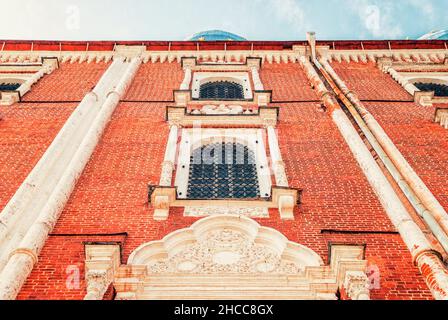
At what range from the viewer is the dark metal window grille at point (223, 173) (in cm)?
1040

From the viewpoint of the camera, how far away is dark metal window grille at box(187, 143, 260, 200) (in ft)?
34.1

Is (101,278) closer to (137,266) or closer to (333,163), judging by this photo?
(137,266)

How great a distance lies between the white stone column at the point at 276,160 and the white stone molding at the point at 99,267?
3.60 metres

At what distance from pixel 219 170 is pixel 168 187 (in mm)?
2060

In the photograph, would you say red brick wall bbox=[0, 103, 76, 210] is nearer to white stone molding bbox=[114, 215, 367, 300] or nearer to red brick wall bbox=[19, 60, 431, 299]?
red brick wall bbox=[19, 60, 431, 299]

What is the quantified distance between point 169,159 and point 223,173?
3.90 feet

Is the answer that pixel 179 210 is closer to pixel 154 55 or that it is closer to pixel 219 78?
pixel 219 78

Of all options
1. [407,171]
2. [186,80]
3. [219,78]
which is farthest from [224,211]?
[219,78]

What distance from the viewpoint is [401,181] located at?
946 cm

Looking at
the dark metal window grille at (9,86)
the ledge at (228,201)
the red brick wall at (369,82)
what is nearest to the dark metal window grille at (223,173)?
the ledge at (228,201)

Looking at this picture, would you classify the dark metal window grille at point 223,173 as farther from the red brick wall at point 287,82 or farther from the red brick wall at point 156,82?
the red brick wall at point 156,82

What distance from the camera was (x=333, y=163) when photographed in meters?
10.9

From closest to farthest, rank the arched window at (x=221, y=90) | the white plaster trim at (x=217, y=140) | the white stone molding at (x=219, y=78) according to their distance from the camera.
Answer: the white plaster trim at (x=217, y=140), the arched window at (x=221, y=90), the white stone molding at (x=219, y=78)
